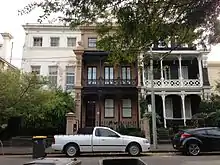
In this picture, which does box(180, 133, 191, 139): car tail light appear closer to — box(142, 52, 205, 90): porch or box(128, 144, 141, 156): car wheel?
box(128, 144, 141, 156): car wheel

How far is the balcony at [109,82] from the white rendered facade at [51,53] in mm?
3288

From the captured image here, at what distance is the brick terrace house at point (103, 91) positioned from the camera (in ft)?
92.3

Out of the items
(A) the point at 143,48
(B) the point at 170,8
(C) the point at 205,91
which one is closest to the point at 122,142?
(A) the point at 143,48

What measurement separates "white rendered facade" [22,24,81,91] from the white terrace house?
8468 mm

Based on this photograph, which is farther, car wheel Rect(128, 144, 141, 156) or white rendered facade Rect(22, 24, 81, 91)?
white rendered facade Rect(22, 24, 81, 91)

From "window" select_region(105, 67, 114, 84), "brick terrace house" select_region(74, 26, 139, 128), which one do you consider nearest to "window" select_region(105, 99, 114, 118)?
"brick terrace house" select_region(74, 26, 139, 128)

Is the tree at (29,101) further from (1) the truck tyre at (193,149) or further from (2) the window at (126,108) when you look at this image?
(1) the truck tyre at (193,149)

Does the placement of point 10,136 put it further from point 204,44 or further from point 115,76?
point 204,44

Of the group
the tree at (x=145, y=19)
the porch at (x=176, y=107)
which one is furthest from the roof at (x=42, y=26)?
the tree at (x=145, y=19)

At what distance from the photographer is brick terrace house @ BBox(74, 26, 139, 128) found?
1108 inches

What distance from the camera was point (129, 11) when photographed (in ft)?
22.6

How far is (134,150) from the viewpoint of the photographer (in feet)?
54.7

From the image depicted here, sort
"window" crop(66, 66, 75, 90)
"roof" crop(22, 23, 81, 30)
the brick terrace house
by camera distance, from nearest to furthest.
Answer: the brick terrace house → "window" crop(66, 66, 75, 90) → "roof" crop(22, 23, 81, 30)

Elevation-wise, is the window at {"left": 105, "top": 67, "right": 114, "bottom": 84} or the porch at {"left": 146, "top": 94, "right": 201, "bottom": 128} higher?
the window at {"left": 105, "top": 67, "right": 114, "bottom": 84}
